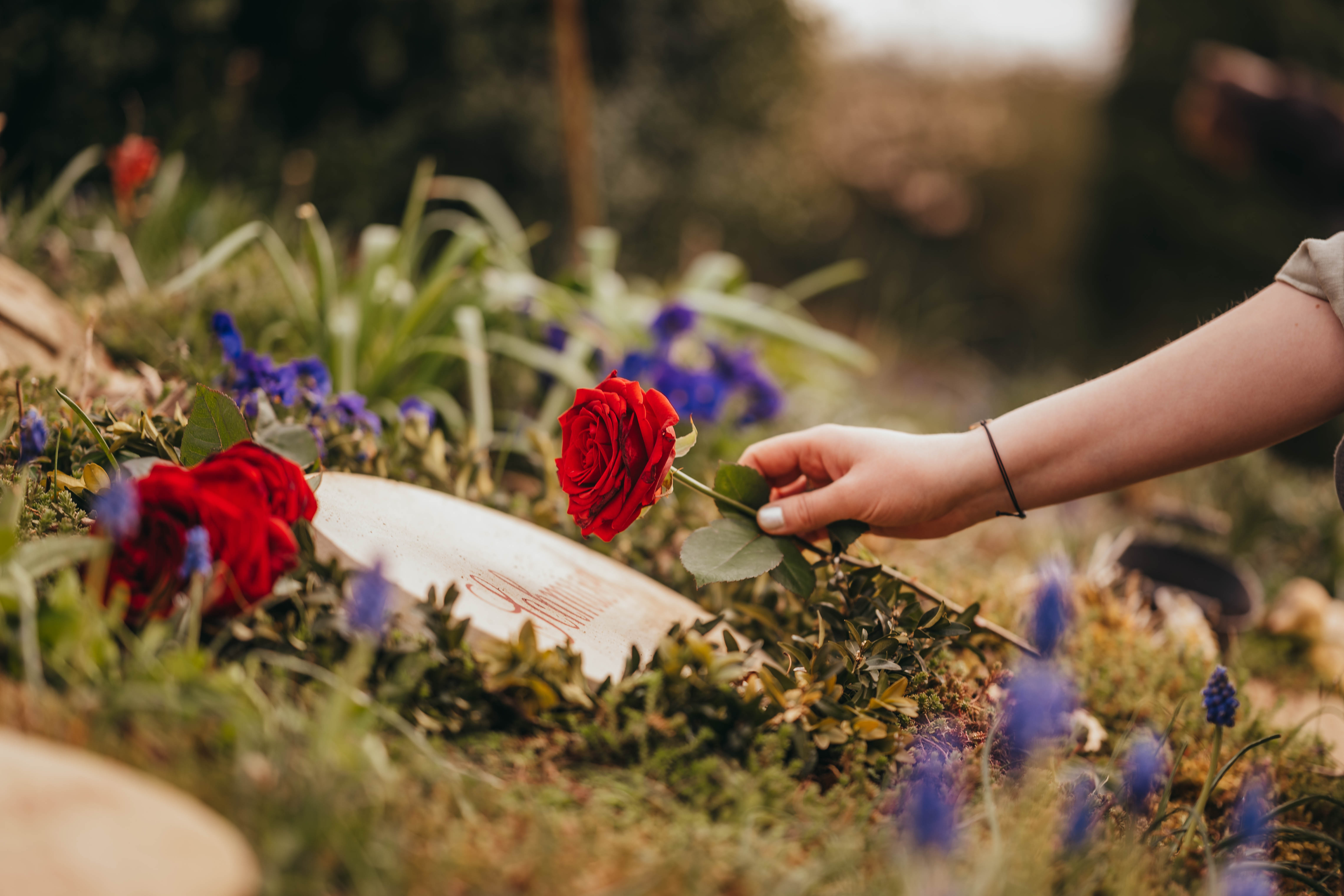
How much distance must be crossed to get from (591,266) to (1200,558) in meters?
2.36

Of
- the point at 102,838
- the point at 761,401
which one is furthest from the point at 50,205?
the point at 102,838

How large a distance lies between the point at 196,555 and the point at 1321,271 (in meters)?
1.59

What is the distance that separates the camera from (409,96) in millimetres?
4441

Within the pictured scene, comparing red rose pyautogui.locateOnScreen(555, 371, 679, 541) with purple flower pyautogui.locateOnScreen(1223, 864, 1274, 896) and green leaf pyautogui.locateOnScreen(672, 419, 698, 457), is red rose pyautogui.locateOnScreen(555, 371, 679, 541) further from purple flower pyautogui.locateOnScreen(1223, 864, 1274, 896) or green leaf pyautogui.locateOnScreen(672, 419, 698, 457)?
purple flower pyautogui.locateOnScreen(1223, 864, 1274, 896)

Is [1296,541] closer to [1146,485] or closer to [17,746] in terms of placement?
[1146,485]

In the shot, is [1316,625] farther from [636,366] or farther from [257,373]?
[257,373]

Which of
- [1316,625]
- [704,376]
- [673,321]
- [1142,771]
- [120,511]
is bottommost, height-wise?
[1316,625]

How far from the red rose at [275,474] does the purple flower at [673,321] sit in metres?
1.68

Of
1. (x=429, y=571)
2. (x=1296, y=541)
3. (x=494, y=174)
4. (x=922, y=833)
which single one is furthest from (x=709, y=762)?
(x=494, y=174)

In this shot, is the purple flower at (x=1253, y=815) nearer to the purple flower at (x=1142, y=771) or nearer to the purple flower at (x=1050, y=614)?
the purple flower at (x=1142, y=771)

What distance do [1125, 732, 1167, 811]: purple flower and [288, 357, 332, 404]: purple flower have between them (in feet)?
4.85

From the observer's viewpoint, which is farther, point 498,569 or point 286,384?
point 286,384

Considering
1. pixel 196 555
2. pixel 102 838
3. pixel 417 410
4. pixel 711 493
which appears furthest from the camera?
pixel 417 410

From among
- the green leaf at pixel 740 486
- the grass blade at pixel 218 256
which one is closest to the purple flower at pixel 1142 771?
the green leaf at pixel 740 486
